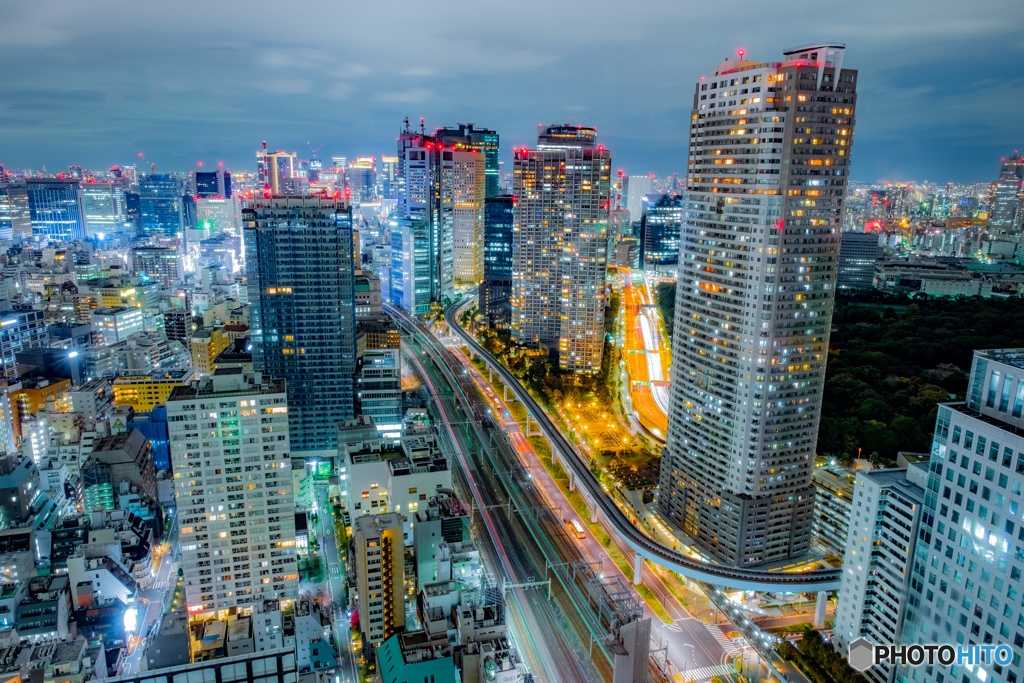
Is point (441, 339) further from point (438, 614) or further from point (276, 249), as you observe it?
point (438, 614)

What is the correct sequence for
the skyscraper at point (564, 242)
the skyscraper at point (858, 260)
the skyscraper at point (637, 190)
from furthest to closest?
the skyscraper at point (637, 190), the skyscraper at point (858, 260), the skyscraper at point (564, 242)

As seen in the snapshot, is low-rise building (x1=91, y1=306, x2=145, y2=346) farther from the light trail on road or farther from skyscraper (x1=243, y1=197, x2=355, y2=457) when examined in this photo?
the light trail on road

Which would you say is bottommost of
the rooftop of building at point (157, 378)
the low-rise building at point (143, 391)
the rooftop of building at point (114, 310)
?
the low-rise building at point (143, 391)

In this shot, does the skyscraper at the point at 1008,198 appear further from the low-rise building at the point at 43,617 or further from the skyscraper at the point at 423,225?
the low-rise building at the point at 43,617

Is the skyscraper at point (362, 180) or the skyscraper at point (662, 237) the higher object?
the skyscraper at point (362, 180)

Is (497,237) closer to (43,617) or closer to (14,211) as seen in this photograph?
(43,617)

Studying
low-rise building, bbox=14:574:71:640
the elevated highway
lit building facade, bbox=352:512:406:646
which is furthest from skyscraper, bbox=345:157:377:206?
lit building facade, bbox=352:512:406:646

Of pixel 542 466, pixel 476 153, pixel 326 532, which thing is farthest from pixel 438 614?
pixel 476 153

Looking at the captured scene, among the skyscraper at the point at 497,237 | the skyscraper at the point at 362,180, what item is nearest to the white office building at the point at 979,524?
the skyscraper at the point at 497,237
